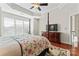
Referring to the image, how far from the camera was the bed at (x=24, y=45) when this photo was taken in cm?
161

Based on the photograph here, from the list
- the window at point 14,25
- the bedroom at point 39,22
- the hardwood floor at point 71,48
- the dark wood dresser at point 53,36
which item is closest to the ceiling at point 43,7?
the bedroom at point 39,22

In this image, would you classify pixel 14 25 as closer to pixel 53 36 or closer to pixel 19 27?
pixel 19 27

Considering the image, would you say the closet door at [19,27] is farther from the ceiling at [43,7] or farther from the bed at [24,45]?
the ceiling at [43,7]

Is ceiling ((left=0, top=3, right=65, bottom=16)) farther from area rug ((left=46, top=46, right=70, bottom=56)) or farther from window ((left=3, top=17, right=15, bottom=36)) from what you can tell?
area rug ((left=46, top=46, right=70, bottom=56))

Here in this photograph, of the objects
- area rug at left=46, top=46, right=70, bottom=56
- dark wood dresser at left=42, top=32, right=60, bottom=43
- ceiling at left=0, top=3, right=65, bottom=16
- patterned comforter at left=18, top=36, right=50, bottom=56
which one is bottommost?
area rug at left=46, top=46, right=70, bottom=56

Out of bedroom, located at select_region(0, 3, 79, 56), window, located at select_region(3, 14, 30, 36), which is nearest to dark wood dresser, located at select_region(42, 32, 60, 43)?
bedroom, located at select_region(0, 3, 79, 56)

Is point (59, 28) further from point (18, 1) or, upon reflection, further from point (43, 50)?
point (18, 1)

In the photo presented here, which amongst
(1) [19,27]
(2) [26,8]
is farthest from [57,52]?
(2) [26,8]

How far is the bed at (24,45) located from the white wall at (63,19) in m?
0.24

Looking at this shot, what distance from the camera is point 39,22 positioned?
6.48 feet

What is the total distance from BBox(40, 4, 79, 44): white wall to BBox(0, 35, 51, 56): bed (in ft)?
0.79

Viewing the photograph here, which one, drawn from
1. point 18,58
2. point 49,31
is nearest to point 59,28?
point 49,31

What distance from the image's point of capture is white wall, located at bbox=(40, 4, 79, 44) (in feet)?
6.26

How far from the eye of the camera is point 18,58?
67.1 inches
